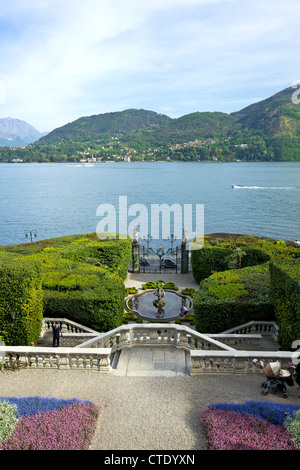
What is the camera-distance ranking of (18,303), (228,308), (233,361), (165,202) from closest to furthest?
(233,361) → (18,303) → (228,308) → (165,202)

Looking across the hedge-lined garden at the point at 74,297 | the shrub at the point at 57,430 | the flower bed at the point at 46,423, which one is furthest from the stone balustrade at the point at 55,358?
the shrub at the point at 57,430

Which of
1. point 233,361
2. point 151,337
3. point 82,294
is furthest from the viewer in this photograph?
point 82,294

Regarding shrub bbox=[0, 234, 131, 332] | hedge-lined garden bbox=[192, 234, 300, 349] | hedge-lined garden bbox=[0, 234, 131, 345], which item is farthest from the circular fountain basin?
hedge-lined garden bbox=[192, 234, 300, 349]

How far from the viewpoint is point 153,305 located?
997 inches

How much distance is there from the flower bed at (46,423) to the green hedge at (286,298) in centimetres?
957

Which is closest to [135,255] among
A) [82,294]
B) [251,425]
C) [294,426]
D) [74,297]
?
[82,294]

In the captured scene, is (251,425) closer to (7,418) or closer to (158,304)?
(7,418)

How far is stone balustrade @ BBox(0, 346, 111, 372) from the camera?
1365 cm

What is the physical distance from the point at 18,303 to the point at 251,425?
11183 millimetres

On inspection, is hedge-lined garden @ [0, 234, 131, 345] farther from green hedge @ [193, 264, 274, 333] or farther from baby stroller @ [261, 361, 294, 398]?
baby stroller @ [261, 361, 294, 398]

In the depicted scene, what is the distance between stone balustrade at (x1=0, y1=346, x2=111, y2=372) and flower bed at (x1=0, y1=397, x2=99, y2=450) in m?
2.42
